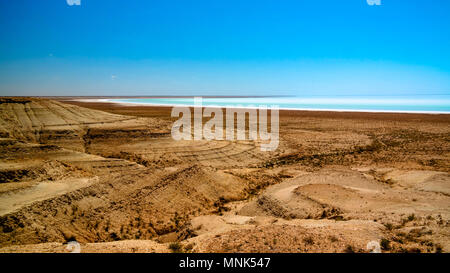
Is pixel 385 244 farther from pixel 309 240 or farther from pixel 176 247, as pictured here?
pixel 176 247

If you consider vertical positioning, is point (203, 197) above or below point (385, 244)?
below

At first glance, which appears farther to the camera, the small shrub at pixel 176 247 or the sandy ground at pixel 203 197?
the sandy ground at pixel 203 197

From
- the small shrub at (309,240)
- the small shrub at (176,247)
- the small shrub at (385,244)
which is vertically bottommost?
the small shrub at (176,247)

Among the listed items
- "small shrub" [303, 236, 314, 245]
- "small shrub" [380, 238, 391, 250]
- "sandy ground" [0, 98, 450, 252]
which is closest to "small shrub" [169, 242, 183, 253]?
"sandy ground" [0, 98, 450, 252]

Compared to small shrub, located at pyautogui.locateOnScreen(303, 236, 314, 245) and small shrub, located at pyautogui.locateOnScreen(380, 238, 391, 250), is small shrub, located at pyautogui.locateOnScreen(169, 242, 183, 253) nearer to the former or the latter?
small shrub, located at pyautogui.locateOnScreen(303, 236, 314, 245)

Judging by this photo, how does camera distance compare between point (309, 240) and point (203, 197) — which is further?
point (203, 197)

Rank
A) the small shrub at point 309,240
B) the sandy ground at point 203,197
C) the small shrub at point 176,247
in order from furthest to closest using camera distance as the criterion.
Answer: the sandy ground at point 203,197 < the small shrub at point 176,247 < the small shrub at point 309,240

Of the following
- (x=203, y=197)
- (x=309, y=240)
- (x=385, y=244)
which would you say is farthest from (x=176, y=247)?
(x=203, y=197)

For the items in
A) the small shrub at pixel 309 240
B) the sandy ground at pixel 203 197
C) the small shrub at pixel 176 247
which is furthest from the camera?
the sandy ground at pixel 203 197

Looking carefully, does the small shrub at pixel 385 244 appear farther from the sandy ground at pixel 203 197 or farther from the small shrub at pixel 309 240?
the small shrub at pixel 309 240

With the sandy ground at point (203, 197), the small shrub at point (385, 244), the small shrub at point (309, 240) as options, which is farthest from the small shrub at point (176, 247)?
the small shrub at point (385, 244)
